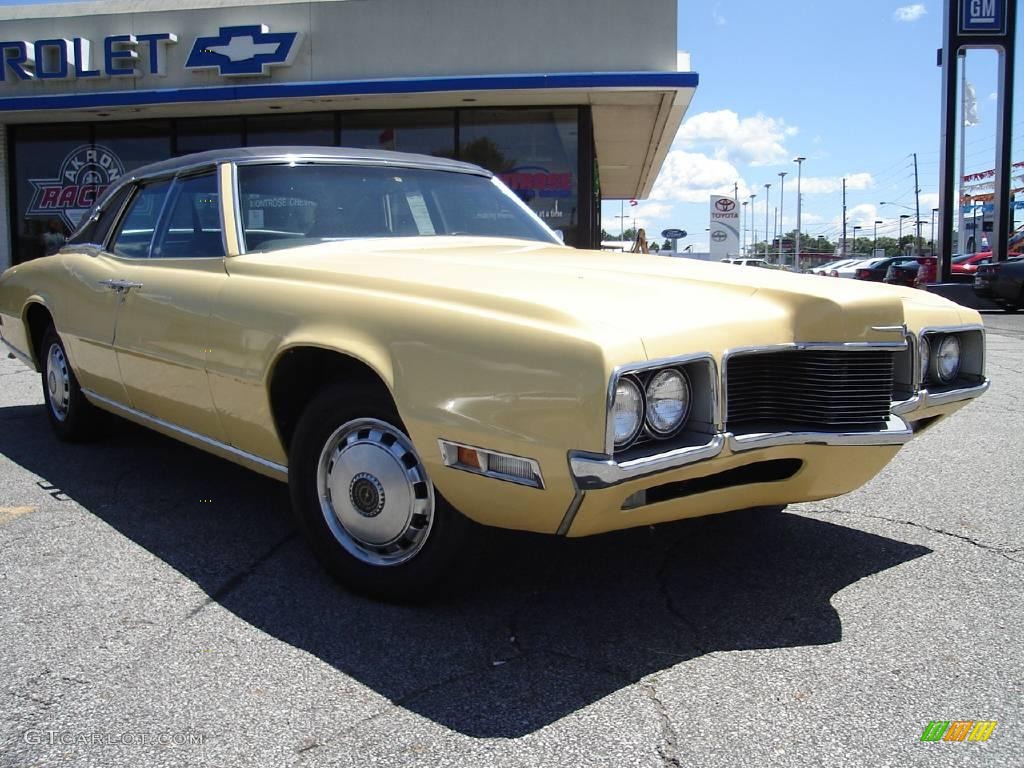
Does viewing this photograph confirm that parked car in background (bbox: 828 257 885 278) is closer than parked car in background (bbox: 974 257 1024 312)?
No

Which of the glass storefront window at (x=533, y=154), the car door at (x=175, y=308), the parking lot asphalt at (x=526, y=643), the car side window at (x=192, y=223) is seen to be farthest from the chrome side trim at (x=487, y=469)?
the glass storefront window at (x=533, y=154)

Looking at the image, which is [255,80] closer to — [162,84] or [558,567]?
[162,84]

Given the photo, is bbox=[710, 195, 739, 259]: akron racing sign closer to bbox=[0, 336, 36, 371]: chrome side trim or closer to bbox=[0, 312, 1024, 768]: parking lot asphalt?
bbox=[0, 336, 36, 371]: chrome side trim

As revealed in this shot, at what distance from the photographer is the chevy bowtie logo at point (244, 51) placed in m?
12.3

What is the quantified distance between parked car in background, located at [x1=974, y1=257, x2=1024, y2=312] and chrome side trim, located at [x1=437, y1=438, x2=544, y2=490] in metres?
17.6

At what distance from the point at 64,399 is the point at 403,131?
29.7 ft

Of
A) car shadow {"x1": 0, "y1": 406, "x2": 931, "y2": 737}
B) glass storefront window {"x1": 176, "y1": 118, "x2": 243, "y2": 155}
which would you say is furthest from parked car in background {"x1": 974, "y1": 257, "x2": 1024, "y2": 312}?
car shadow {"x1": 0, "y1": 406, "x2": 931, "y2": 737}

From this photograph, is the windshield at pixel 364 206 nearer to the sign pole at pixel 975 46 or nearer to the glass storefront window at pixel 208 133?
the glass storefront window at pixel 208 133

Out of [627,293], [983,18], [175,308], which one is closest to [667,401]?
[627,293]

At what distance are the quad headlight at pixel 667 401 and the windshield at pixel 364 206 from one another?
1689 mm

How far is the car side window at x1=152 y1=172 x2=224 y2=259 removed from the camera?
11.8ft

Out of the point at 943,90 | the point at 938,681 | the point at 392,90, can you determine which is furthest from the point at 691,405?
Answer: the point at 943,90

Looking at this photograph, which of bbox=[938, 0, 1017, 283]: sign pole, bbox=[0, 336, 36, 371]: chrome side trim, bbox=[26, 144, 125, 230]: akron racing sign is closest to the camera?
bbox=[0, 336, 36, 371]: chrome side trim

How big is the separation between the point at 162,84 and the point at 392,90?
361cm
